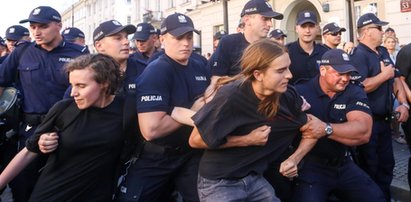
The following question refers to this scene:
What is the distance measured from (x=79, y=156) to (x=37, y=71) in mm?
1581

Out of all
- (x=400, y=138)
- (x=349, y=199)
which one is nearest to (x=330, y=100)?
(x=349, y=199)

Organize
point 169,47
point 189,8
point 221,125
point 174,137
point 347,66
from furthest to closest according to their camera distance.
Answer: point 189,8 → point 347,66 → point 169,47 → point 174,137 → point 221,125

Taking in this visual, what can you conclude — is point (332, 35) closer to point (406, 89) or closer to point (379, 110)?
point (406, 89)

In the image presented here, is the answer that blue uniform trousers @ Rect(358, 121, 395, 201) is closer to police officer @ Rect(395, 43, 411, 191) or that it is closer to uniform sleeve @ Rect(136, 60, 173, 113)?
police officer @ Rect(395, 43, 411, 191)

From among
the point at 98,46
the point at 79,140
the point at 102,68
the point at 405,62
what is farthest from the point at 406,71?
the point at 79,140

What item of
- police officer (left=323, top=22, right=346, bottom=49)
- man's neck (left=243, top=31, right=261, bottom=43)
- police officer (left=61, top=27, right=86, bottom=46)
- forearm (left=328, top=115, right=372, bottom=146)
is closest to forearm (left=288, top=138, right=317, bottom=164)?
forearm (left=328, top=115, right=372, bottom=146)

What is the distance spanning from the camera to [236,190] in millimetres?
2570

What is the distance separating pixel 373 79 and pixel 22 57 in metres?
3.78

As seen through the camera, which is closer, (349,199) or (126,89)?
(126,89)

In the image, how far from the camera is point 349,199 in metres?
3.63

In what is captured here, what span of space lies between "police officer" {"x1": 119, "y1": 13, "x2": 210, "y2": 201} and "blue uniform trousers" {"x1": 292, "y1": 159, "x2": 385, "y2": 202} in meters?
1.03

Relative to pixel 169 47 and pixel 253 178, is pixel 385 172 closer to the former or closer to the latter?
pixel 253 178

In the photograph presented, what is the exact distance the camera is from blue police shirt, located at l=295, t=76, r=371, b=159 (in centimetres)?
357

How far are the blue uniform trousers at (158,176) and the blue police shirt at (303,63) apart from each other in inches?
73.6
